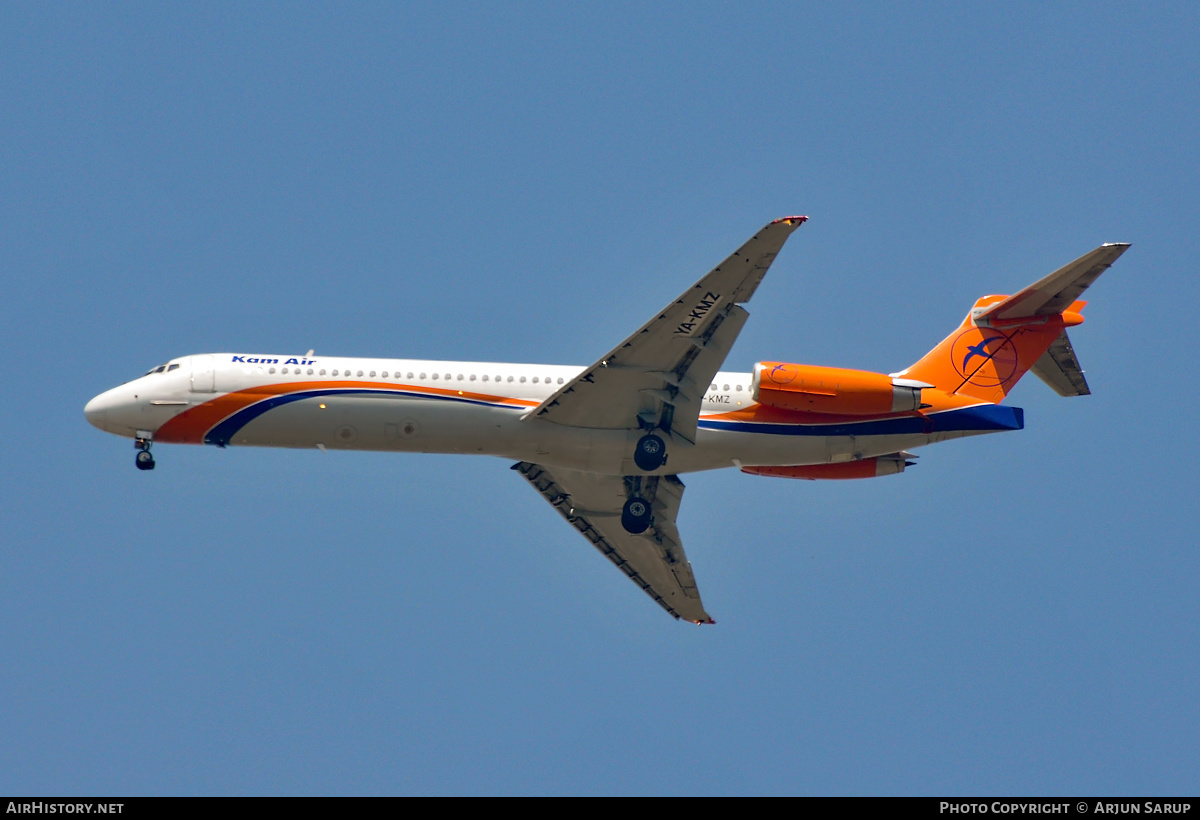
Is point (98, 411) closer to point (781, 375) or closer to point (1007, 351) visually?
point (781, 375)

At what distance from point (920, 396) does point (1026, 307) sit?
4.19 metres

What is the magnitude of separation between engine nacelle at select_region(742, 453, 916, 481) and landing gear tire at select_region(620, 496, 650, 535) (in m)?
3.14

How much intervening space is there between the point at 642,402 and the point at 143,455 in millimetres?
13233

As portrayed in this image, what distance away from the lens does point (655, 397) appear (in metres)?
33.1

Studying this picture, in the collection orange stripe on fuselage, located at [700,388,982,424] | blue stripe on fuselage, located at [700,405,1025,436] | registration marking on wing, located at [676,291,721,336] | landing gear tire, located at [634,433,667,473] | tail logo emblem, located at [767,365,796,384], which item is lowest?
landing gear tire, located at [634,433,667,473]

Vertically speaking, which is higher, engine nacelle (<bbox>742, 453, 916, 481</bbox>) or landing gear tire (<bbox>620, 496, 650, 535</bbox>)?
engine nacelle (<bbox>742, 453, 916, 481</bbox>)

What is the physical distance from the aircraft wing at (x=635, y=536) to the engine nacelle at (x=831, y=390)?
5912 mm

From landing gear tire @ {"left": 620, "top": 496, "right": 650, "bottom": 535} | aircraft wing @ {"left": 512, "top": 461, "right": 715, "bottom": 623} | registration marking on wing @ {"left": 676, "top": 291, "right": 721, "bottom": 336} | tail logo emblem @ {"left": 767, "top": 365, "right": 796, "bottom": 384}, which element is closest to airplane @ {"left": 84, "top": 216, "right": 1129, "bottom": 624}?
tail logo emblem @ {"left": 767, "top": 365, "right": 796, "bottom": 384}

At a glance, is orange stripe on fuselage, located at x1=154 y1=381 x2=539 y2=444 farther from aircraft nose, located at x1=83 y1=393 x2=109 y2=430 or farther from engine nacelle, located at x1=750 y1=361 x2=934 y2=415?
engine nacelle, located at x1=750 y1=361 x2=934 y2=415

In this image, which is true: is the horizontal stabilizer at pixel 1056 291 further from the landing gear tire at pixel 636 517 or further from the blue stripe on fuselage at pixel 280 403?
the blue stripe on fuselage at pixel 280 403

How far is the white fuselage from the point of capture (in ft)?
110

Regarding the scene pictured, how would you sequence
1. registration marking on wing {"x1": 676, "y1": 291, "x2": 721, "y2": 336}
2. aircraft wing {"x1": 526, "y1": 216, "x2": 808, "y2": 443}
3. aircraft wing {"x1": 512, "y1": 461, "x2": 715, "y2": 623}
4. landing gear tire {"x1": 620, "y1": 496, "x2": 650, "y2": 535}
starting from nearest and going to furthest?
aircraft wing {"x1": 526, "y1": 216, "x2": 808, "y2": 443}
registration marking on wing {"x1": 676, "y1": 291, "x2": 721, "y2": 336}
landing gear tire {"x1": 620, "y1": 496, "x2": 650, "y2": 535}
aircraft wing {"x1": 512, "y1": 461, "x2": 715, "y2": 623}

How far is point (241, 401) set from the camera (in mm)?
34188

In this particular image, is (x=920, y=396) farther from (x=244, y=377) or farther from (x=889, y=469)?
(x=244, y=377)
